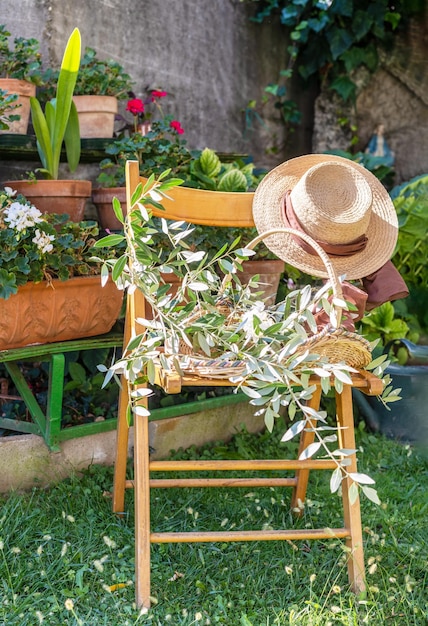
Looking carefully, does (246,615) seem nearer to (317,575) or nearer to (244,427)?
(317,575)

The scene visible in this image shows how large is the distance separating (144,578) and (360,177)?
114 centimetres

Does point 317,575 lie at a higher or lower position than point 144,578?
lower

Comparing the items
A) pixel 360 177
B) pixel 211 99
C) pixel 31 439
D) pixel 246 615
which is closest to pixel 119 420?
pixel 31 439

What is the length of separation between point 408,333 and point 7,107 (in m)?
1.98

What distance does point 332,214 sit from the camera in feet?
6.28

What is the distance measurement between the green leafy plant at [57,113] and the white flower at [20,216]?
443 mm

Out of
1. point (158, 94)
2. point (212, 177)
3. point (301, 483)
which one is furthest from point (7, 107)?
point (301, 483)

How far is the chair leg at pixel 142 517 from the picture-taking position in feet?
5.72

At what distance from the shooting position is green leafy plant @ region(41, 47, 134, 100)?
2.90m

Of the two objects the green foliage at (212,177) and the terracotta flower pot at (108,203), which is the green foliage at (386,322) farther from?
the terracotta flower pot at (108,203)

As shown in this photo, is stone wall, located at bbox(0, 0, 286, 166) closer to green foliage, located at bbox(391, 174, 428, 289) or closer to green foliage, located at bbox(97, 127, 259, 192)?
green foliage, located at bbox(97, 127, 259, 192)

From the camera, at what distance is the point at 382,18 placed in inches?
162

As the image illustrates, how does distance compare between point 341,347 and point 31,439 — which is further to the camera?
point 31,439

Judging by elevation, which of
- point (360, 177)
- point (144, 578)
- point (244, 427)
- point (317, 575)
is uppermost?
point (360, 177)
